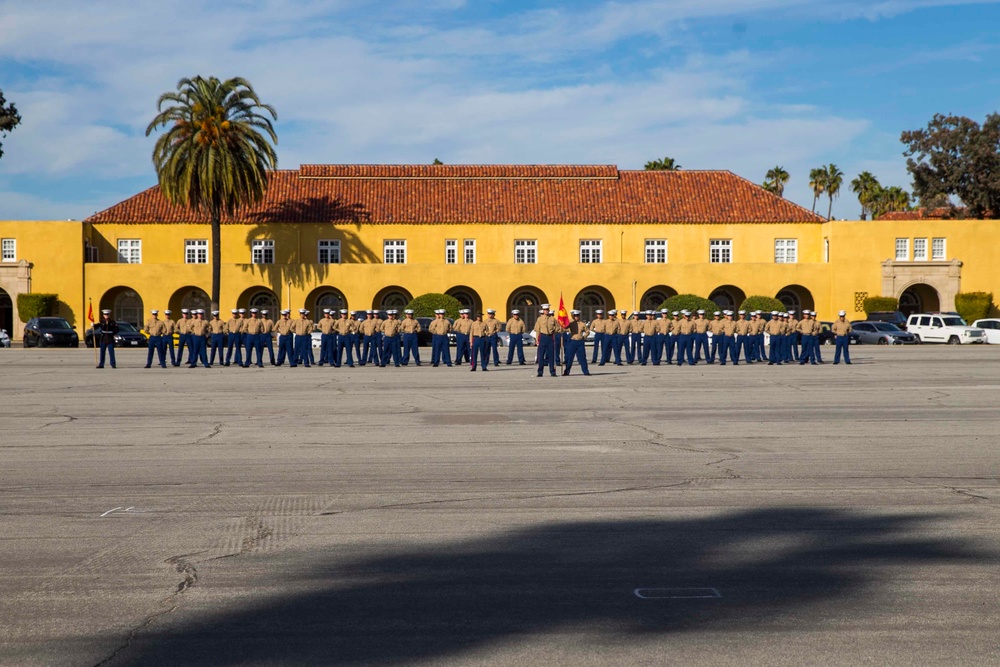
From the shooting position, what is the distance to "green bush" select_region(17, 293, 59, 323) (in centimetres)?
5225

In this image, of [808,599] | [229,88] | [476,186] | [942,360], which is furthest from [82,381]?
[476,186]

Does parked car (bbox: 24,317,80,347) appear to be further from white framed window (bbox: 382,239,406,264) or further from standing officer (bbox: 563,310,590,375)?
standing officer (bbox: 563,310,590,375)

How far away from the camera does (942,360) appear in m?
31.6

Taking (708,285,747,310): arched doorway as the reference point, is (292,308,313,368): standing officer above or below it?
below

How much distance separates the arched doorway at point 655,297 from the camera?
2200 inches

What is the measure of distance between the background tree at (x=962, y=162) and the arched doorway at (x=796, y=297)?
15808 millimetres

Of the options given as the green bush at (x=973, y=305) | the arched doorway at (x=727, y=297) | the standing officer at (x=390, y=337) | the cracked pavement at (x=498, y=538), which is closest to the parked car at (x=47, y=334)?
the standing officer at (x=390, y=337)

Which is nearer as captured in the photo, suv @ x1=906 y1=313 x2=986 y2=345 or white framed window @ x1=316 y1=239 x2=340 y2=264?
suv @ x1=906 y1=313 x2=986 y2=345

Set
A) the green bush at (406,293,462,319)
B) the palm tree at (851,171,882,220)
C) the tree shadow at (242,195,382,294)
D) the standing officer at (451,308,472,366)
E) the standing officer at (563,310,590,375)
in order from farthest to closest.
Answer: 1. the palm tree at (851,171,882,220)
2. the tree shadow at (242,195,382,294)
3. the green bush at (406,293,462,319)
4. the standing officer at (451,308,472,366)
5. the standing officer at (563,310,590,375)

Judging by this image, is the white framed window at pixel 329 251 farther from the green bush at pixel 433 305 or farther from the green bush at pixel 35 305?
the green bush at pixel 35 305

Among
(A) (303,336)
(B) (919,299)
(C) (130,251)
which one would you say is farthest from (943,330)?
(C) (130,251)

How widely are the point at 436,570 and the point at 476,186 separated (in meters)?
53.5

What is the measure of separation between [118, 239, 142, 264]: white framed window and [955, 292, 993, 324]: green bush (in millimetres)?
44404

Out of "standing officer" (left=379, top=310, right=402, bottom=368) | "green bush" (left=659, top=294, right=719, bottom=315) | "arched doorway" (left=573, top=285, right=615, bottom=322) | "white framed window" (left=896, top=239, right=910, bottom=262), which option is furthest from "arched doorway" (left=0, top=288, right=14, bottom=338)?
"white framed window" (left=896, top=239, right=910, bottom=262)
